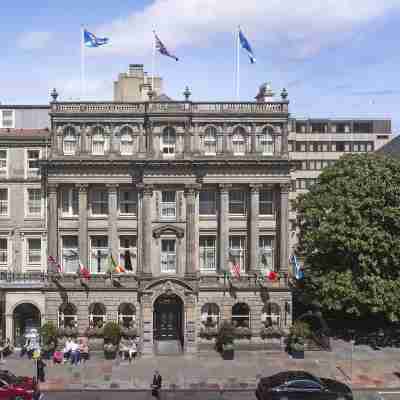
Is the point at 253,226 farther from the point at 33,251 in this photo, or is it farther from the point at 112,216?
the point at 33,251

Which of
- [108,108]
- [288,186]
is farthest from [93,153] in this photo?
[288,186]

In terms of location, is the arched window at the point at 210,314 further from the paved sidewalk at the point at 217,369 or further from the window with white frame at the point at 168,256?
the window with white frame at the point at 168,256

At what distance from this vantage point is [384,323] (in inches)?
2184

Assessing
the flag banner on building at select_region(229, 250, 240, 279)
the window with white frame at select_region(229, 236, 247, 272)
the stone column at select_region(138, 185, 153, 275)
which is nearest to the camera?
the stone column at select_region(138, 185, 153, 275)

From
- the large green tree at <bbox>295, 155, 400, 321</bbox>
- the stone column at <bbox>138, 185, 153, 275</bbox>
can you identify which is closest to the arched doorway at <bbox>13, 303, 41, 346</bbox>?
the stone column at <bbox>138, 185, 153, 275</bbox>

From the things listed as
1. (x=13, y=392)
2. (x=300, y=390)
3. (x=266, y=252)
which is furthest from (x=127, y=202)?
(x=300, y=390)

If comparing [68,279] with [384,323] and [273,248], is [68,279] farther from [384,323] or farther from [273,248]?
[384,323]

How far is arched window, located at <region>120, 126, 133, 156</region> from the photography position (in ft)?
177

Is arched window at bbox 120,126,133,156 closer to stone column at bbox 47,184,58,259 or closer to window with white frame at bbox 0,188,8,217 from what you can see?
stone column at bbox 47,184,58,259

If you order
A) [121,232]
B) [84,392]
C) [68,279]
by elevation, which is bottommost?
[84,392]

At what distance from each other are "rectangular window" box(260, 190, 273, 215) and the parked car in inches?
1064

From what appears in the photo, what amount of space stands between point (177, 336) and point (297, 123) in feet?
171

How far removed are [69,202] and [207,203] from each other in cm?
1286

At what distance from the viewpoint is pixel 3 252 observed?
5450 centimetres
